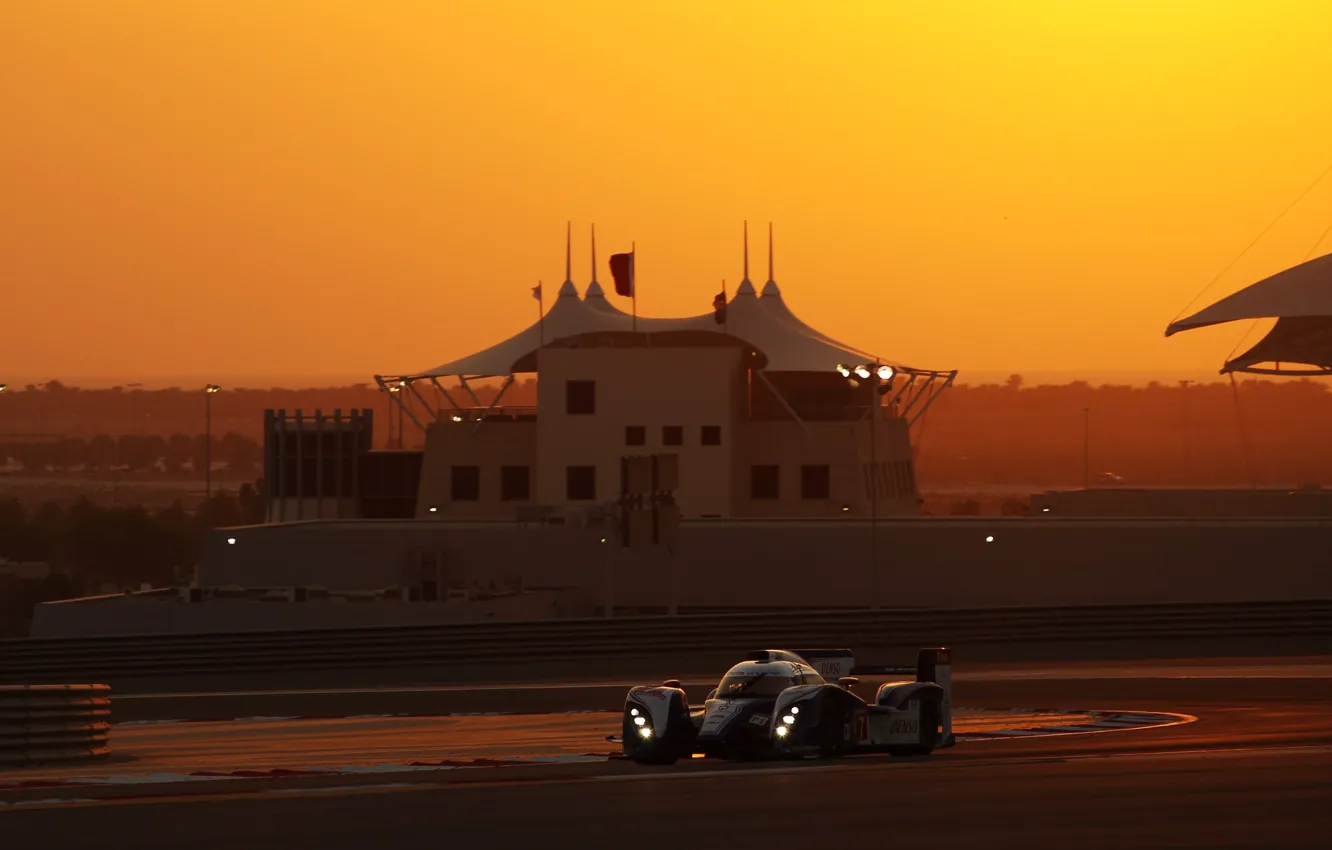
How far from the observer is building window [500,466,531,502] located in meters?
75.0

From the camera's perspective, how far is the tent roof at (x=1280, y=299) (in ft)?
190

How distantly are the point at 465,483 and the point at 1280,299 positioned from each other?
1274 inches

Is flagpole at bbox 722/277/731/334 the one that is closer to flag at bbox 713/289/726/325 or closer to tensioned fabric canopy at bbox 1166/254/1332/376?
flag at bbox 713/289/726/325

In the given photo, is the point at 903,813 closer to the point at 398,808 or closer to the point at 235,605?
the point at 398,808

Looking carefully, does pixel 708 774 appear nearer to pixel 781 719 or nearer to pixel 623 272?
pixel 781 719

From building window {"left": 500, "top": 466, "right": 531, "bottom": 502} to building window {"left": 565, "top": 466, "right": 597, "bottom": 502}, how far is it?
2.93 metres

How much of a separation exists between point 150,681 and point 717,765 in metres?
18.2

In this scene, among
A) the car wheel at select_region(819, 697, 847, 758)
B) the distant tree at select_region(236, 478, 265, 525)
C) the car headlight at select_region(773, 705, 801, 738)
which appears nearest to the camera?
the car headlight at select_region(773, 705, 801, 738)

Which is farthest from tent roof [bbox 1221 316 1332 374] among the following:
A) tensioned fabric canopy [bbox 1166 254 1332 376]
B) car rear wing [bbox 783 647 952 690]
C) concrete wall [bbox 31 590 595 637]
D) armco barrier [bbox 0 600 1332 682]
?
car rear wing [bbox 783 647 952 690]

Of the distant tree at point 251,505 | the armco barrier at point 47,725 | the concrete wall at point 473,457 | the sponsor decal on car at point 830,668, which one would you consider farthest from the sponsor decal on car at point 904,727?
the distant tree at point 251,505

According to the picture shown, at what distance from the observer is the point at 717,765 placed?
767 inches

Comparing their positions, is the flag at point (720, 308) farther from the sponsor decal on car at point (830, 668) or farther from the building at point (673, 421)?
the sponsor decal on car at point (830, 668)

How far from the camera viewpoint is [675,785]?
1733 cm

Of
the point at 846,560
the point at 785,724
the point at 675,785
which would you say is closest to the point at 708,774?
the point at 675,785
